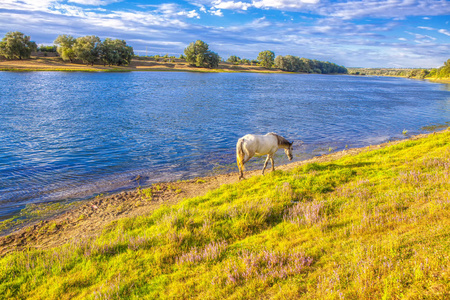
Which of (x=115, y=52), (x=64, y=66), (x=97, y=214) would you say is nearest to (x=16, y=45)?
(x=64, y=66)

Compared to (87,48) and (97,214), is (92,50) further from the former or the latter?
(97,214)

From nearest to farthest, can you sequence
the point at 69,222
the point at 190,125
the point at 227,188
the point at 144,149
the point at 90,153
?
the point at 69,222 → the point at 227,188 → the point at 90,153 → the point at 144,149 → the point at 190,125

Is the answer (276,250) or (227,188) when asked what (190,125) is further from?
(276,250)

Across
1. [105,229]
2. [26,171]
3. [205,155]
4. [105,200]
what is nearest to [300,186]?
[105,229]

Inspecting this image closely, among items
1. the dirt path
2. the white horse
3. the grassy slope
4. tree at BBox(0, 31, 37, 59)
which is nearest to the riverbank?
tree at BBox(0, 31, 37, 59)

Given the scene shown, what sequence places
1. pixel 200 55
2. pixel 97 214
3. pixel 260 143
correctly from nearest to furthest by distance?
1. pixel 97 214
2. pixel 260 143
3. pixel 200 55

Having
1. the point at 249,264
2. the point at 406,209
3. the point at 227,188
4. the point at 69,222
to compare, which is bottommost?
the point at 69,222

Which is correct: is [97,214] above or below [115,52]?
below

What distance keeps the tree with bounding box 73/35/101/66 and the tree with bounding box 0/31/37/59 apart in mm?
20698

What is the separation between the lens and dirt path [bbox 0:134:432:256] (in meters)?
9.96

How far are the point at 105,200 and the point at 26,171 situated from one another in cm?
738

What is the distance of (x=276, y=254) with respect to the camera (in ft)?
20.4

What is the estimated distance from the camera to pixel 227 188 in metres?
13.0

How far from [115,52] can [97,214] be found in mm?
142120
